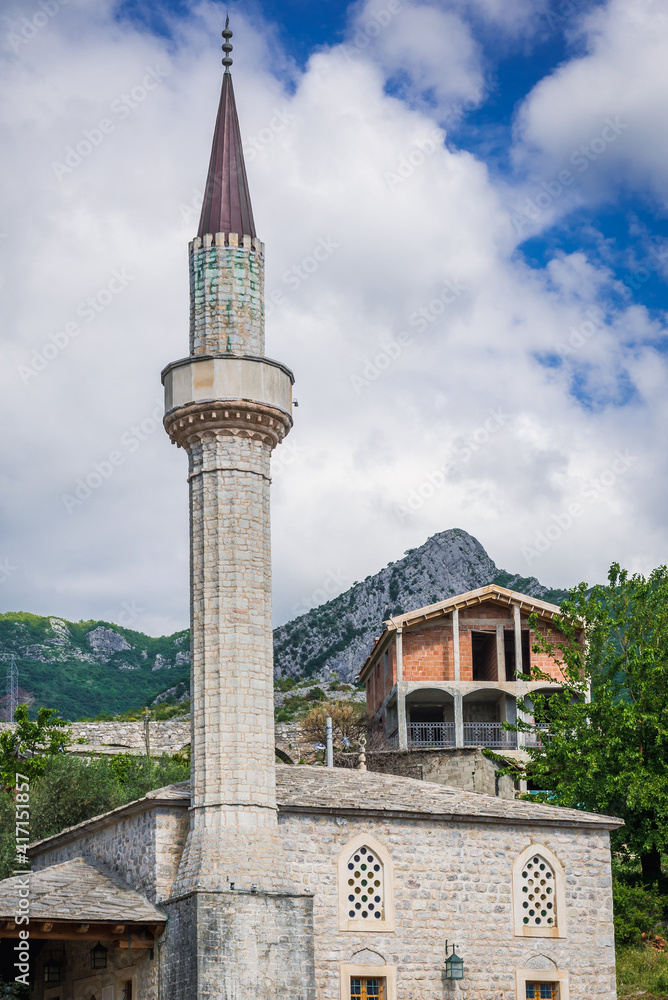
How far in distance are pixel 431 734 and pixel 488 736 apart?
1.71 meters

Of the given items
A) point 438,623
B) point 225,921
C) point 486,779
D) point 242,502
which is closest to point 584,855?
point 225,921

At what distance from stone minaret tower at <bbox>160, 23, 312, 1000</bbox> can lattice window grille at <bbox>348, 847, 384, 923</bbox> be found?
123cm

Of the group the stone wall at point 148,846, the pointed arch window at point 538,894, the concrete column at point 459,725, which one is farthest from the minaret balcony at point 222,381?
the concrete column at point 459,725

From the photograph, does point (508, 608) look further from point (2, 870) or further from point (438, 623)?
point (2, 870)

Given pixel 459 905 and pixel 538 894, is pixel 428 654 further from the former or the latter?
pixel 459 905

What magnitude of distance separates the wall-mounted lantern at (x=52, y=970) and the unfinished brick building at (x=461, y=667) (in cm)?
1520

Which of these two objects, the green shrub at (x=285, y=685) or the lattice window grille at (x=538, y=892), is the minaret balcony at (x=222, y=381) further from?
the green shrub at (x=285, y=685)

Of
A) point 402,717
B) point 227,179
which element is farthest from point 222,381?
point 402,717

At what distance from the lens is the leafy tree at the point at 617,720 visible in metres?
25.7

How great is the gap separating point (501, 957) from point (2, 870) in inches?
430

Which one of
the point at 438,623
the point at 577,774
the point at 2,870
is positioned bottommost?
the point at 2,870

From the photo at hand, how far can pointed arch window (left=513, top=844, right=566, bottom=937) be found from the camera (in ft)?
62.0

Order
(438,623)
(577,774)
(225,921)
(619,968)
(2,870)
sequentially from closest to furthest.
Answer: (225,921), (619,968), (2,870), (577,774), (438,623)

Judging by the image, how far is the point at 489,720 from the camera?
3678 cm
